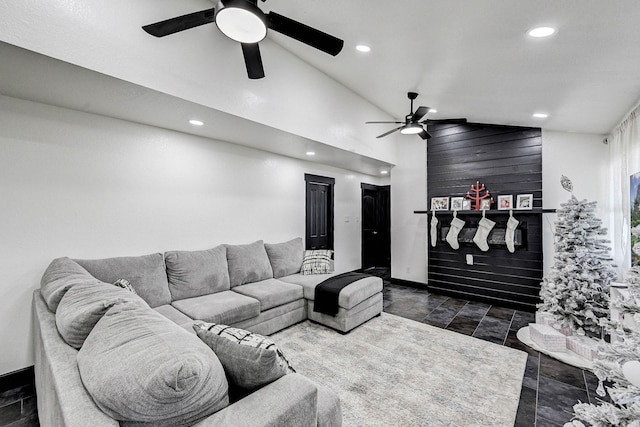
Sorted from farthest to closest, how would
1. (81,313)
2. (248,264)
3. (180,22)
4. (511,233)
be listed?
(511,233), (248,264), (180,22), (81,313)

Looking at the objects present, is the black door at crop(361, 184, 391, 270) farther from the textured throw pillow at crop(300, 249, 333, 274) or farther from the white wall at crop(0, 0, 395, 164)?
the white wall at crop(0, 0, 395, 164)

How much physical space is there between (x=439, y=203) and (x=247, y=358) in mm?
4791

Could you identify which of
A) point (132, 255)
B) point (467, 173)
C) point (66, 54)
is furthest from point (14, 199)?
point (467, 173)

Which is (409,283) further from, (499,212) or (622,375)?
(622,375)

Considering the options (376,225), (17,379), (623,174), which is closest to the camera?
(17,379)

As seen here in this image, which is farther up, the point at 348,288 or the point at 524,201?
the point at 524,201

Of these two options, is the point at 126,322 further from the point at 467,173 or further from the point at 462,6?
the point at 467,173

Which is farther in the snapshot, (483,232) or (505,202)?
(483,232)

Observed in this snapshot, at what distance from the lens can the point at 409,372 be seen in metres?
2.67

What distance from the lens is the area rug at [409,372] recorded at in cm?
214

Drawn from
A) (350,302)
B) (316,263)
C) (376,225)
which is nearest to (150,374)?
(350,302)

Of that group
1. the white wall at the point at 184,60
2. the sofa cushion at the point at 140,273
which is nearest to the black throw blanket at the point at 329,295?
the sofa cushion at the point at 140,273

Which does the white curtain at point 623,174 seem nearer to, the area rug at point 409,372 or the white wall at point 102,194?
the area rug at point 409,372

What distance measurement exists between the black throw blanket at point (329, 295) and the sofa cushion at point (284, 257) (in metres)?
0.76
